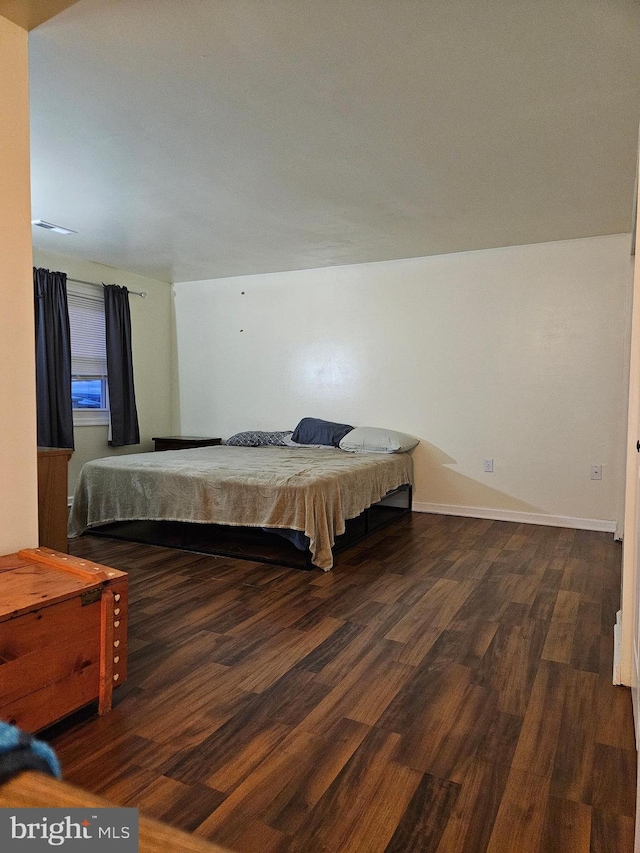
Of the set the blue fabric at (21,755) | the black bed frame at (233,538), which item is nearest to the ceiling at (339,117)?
the blue fabric at (21,755)

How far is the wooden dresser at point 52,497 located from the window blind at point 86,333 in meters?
2.79

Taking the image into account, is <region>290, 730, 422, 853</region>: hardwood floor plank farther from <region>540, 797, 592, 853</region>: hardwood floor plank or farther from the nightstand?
the nightstand

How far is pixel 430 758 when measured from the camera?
1531 mm

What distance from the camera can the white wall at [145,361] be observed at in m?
5.21

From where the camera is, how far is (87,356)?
5262mm

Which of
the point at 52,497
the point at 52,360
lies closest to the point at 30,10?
the point at 52,497

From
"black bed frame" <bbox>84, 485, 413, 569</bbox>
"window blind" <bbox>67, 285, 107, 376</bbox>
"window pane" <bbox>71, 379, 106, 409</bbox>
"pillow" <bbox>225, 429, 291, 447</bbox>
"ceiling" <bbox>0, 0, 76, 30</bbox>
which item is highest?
"ceiling" <bbox>0, 0, 76, 30</bbox>

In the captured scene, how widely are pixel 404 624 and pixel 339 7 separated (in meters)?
2.40

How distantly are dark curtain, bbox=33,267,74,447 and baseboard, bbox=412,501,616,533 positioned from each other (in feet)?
10.7

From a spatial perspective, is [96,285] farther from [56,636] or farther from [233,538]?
[56,636]

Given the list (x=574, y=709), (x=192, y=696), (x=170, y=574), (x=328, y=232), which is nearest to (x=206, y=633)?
(x=192, y=696)

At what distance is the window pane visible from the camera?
17.0 feet

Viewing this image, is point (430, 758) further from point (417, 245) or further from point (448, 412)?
point (417, 245)

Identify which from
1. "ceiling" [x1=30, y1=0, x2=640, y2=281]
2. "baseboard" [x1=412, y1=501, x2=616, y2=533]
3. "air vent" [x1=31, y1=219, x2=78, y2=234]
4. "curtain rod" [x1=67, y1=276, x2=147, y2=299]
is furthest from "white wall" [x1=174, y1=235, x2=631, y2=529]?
"air vent" [x1=31, y1=219, x2=78, y2=234]
